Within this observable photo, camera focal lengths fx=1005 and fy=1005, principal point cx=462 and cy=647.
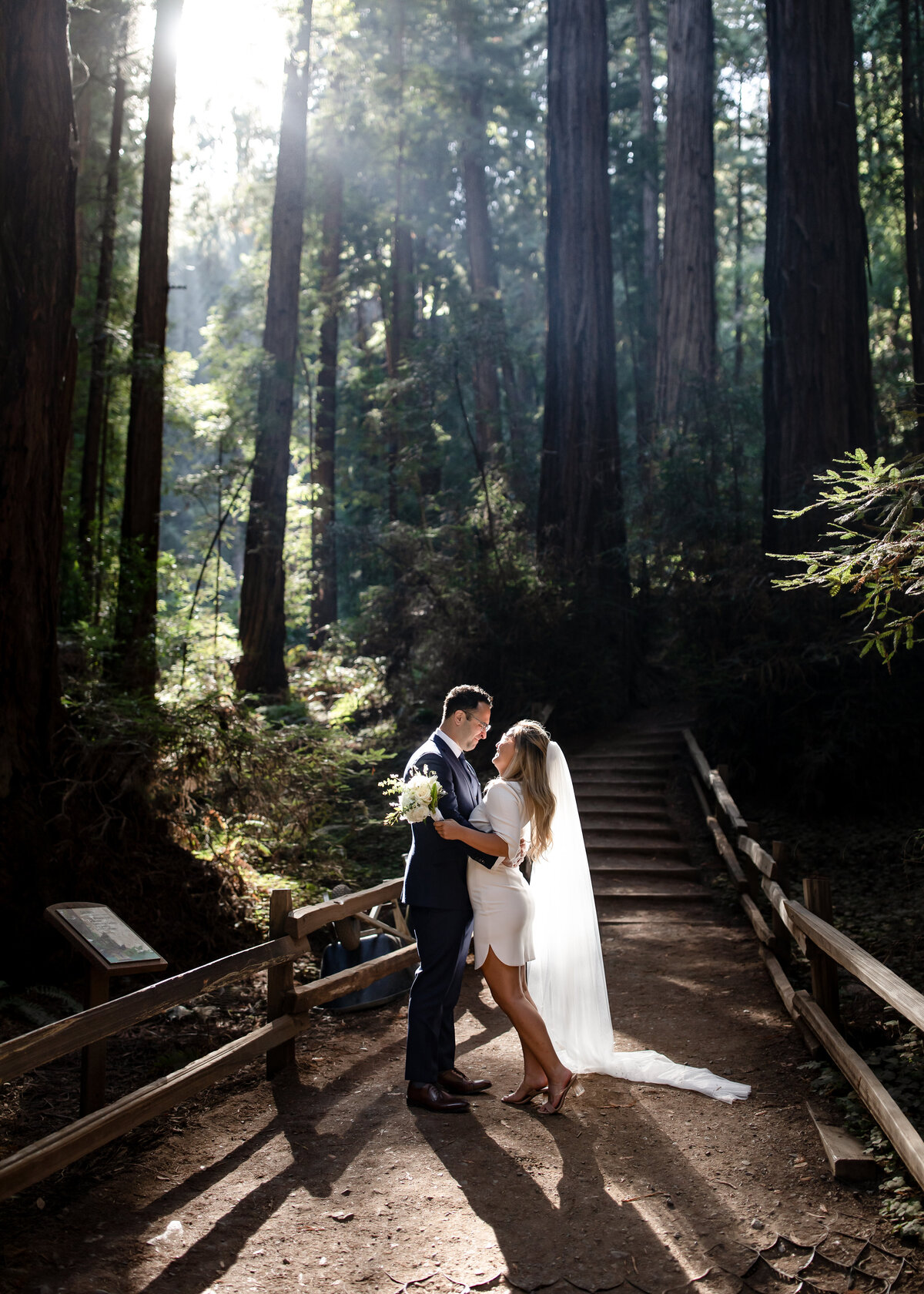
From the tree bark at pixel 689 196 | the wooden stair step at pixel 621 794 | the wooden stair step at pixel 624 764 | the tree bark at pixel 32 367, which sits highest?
the tree bark at pixel 689 196

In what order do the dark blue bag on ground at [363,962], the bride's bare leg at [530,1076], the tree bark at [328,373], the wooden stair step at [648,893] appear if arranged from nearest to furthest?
1. the bride's bare leg at [530,1076]
2. the dark blue bag on ground at [363,962]
3. the wooden stair step at [648,893]
4. the tree bark at [328,373]

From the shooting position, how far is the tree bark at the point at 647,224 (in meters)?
30.5

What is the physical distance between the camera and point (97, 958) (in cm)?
452

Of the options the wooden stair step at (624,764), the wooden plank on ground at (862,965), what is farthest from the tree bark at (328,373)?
the wooden plank on ground at (862,965)

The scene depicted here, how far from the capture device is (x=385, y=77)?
1062 inches

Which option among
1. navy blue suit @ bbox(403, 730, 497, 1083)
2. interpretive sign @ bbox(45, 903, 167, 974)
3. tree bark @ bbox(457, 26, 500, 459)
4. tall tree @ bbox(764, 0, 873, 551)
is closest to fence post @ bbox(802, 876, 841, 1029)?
navy blue suit @ bbox(403, 730, 497, 1083)

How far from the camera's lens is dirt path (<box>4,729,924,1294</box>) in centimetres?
363

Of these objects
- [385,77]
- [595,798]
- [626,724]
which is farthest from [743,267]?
[595,798]

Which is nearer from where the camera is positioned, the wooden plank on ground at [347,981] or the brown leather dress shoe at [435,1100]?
the brown leather dress shoe at [435,1100]

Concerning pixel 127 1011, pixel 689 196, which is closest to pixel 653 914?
pixel 127 1011

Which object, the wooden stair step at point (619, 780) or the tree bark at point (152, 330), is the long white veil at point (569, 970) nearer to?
the tree bark at point (152, 330)

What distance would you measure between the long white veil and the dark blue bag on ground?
5.82ft

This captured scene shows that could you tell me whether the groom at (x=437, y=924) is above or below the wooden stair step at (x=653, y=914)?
above

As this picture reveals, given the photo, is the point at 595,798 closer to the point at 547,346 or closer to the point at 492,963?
the point at 492,963
